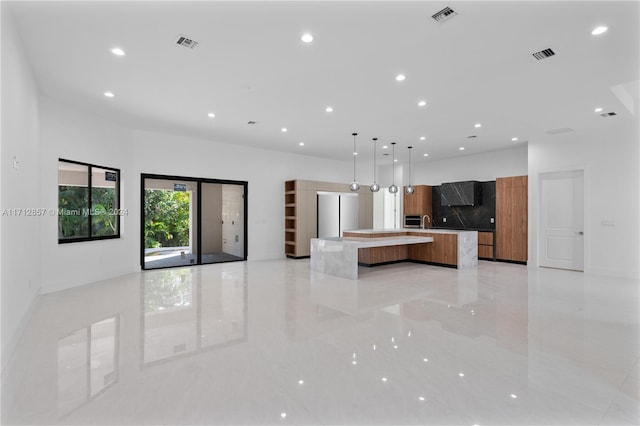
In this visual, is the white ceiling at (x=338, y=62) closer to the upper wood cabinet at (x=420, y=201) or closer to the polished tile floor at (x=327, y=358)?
the polished tile floor at (x=327, y=358)

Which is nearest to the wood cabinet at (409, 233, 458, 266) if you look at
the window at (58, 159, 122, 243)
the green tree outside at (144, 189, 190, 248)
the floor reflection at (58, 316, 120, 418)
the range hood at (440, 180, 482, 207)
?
the range hood at (440, 180, 482, 207)

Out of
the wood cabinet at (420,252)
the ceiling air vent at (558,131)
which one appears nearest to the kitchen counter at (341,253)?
the wood cabinet at (420,252)

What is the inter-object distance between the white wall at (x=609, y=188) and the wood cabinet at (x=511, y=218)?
3.69ft

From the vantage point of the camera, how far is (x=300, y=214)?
31.8ft

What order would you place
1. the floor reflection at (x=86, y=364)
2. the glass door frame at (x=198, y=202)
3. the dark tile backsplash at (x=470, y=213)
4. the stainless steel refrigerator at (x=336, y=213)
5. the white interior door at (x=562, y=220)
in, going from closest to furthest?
the floor reflection at (x=86, y=364), the glass door frame at (x=198, y=202), the white interior door at (x=562, y=220), the dark tile backsplash at (x=470, y=213), the stainless steel refrigerator at (x=336, y=213)

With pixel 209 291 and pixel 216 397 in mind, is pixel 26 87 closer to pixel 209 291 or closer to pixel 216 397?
pixel 209 291

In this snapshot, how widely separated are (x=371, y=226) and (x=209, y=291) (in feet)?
22.1

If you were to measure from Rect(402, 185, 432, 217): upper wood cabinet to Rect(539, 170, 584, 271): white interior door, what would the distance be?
3.32 meters

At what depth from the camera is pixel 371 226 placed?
1130 cm

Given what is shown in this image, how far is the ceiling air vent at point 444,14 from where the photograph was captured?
10.2 ft

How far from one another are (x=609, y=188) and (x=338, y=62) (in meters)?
6.72

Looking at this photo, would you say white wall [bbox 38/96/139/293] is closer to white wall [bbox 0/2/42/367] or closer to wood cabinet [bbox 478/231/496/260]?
white wall [bbox 0/2/42/367]

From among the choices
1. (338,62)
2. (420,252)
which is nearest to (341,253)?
(420,252)

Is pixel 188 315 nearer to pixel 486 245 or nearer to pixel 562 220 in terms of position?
pixel 486 245
